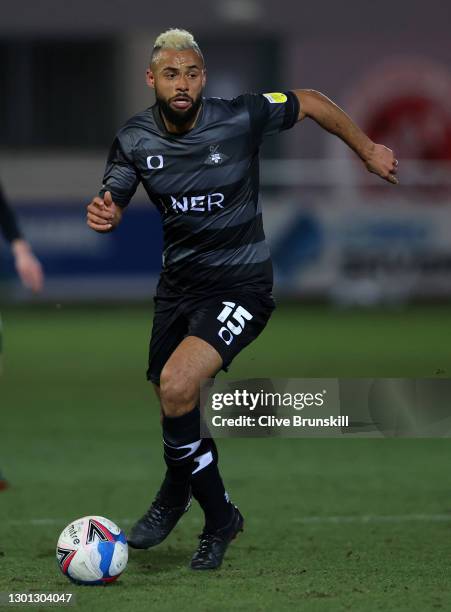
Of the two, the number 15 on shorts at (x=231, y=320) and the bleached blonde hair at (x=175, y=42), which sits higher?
the bleached blonde hair at (x=175, y=42)

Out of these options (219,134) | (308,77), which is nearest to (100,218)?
(219,134)

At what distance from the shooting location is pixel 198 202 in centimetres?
579

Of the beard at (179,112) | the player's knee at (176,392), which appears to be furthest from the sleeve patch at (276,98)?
the player's knee at (176,392)

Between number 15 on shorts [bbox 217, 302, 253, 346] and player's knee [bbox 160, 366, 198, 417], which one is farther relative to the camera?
number 15 on shorts [bbox 217, 302, 253, 346]

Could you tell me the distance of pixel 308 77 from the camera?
2381 cm

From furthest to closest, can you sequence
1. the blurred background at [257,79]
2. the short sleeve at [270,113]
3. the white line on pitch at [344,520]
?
the blurred background at [257,79] < the white line on pitch at [344,520] < the short sleeve at [270,113]

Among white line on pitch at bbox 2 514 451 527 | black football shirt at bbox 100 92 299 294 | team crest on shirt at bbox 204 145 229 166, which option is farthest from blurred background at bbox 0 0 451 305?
team crest on shirt at bbox 204 145 229 166

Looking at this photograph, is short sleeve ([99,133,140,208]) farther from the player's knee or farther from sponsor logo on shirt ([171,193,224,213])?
the player's knee

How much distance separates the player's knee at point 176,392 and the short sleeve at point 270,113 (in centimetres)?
113

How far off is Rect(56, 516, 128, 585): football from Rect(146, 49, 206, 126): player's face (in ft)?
5.70

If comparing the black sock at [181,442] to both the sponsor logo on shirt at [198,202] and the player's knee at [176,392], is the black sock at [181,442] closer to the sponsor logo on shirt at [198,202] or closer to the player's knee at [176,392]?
the player's knee at [176,392]

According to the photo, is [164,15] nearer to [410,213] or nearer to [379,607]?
[410,213]

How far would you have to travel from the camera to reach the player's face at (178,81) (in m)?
5.63

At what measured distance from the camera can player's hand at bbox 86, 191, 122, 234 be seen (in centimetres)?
552
